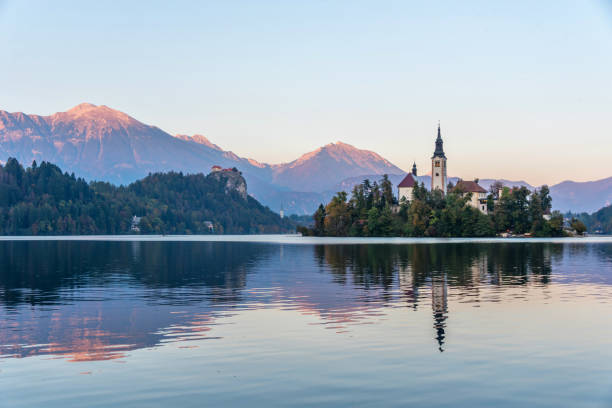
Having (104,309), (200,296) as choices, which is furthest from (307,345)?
(200,296)

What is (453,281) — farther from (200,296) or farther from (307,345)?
(307,345)

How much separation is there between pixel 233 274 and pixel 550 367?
4922 centimetres

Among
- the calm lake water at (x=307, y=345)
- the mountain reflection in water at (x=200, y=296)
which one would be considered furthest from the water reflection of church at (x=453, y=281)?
the calm lake water at (x=307, y=345)

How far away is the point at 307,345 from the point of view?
28375mm

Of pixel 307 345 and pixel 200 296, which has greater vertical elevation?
pixel 200 296

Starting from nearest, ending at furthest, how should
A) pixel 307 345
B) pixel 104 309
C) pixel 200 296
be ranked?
pixel 307 345, pixel 104 309, pixel 200 296

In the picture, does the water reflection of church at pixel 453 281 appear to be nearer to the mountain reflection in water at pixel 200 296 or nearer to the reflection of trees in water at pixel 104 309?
the mountain reflection in water at pixel 200 296

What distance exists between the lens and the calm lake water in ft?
68.2

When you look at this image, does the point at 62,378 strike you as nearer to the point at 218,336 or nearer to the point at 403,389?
the point at 218,336

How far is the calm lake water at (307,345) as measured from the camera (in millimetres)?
20797

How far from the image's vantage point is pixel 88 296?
158 feet

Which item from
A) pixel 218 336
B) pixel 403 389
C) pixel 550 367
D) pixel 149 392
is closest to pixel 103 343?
pixel 218 336

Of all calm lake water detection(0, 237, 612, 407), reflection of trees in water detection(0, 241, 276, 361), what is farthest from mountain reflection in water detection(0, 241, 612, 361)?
calm lake water detection(0, 237, 612, 407)

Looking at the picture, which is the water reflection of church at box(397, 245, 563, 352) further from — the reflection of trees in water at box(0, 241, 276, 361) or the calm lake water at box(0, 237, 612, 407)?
the reflection of trees in water at box(0, 241, 276, 361)
